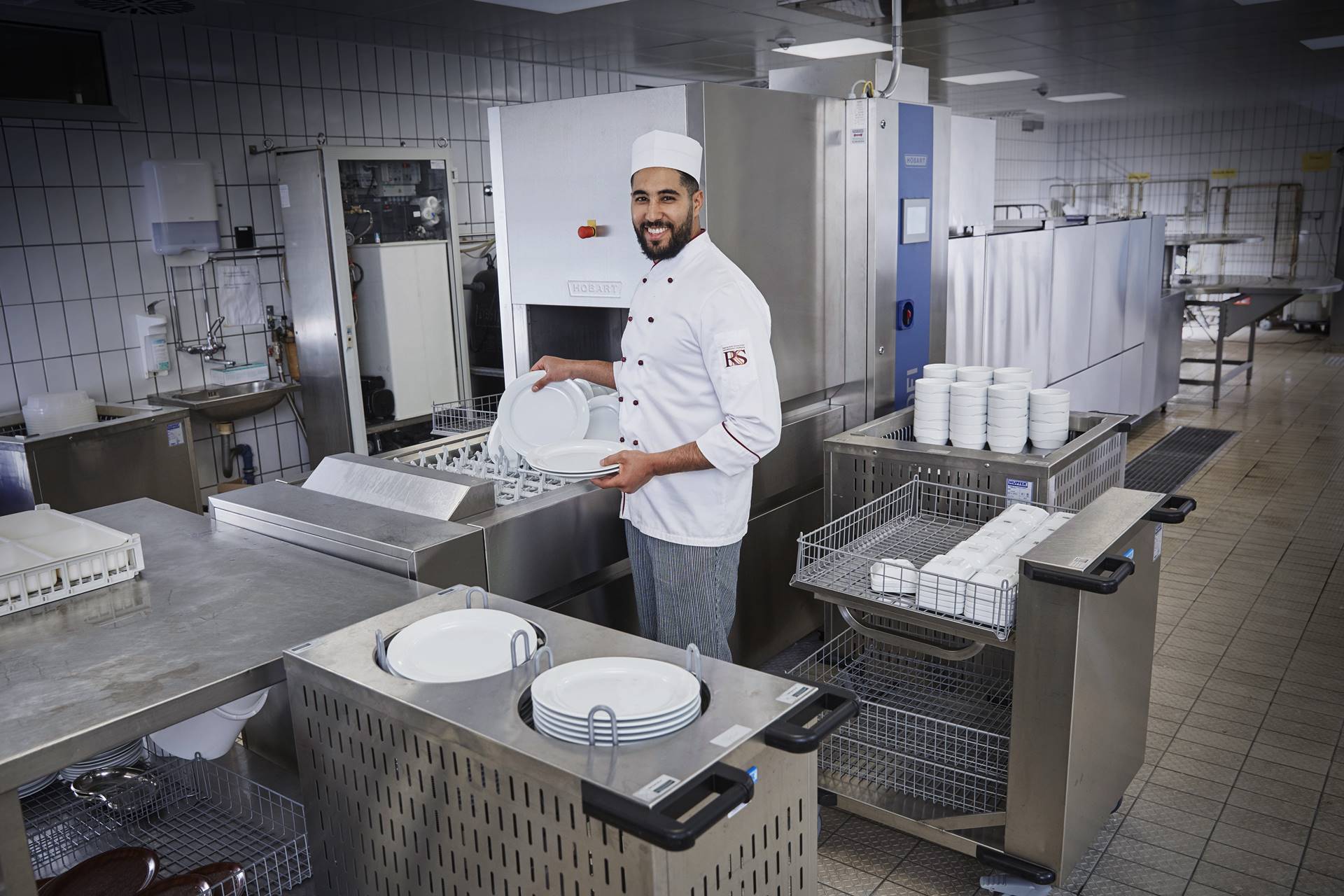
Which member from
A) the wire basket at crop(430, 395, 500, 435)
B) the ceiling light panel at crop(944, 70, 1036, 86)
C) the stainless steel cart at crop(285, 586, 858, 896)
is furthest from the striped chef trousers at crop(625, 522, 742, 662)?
the ceiling light panel at crop(944, 70, 1036, 86)

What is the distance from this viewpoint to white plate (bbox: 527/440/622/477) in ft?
8.36

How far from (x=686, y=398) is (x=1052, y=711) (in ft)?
3.44

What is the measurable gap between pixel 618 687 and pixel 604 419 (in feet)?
5.43

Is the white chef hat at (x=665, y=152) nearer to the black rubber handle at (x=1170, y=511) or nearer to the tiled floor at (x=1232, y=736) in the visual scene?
the black rubber handle at (x=1170, y=511)

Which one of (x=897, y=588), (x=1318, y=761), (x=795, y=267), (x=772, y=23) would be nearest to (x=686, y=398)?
(x=897, y=588)

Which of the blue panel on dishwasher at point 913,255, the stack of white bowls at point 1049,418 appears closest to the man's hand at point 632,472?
the stack of white bowls at point 1049,418

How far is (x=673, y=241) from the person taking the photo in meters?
2.32

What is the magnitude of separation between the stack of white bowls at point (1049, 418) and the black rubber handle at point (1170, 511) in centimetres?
Result: 57

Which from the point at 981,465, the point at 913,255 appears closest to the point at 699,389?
the point at 981,465

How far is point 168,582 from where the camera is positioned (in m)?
1.92

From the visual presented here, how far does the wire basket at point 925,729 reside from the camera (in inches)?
96.4

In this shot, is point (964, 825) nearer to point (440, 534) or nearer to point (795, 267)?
point (440, 534)

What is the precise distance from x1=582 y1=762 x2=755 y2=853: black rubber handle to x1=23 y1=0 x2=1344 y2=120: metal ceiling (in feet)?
13.7

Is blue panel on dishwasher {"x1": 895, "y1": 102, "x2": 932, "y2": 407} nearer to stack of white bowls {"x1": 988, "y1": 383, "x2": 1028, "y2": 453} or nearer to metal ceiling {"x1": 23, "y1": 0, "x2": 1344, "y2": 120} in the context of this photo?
stack of white bowls {"x1": 988, "y1": 383, "x2": 1028, "y2": 453}
